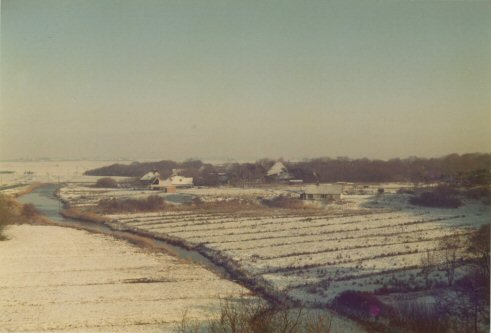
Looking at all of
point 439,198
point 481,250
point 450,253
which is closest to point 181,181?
point 450,253

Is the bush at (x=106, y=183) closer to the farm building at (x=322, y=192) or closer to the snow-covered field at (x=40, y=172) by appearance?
the snow-covered field at (x=40, y=172)

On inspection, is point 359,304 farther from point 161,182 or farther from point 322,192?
point 161,182

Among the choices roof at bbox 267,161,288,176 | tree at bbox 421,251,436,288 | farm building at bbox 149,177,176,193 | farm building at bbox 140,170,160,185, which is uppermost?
roof at bbox 267,161,288,176

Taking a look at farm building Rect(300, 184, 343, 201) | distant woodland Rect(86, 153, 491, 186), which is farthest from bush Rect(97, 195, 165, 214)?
farm building Rect(300, 184, 343, 201)

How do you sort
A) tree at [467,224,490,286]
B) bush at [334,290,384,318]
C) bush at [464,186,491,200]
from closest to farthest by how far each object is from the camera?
bush at [334,290,384,318] < tree at [467,224,490,286] < bush at [464,186,491,200]

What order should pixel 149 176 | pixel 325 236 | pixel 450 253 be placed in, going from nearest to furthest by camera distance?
pixel 450 253
pixel 149 176
pixel 325 236

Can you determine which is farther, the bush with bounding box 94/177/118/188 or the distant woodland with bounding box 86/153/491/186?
the bush with bounding box 94/177/118/188

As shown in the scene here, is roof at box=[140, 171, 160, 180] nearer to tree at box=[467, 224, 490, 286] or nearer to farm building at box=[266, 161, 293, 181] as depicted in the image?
farm building at box=[266, 161, 293, 181]
